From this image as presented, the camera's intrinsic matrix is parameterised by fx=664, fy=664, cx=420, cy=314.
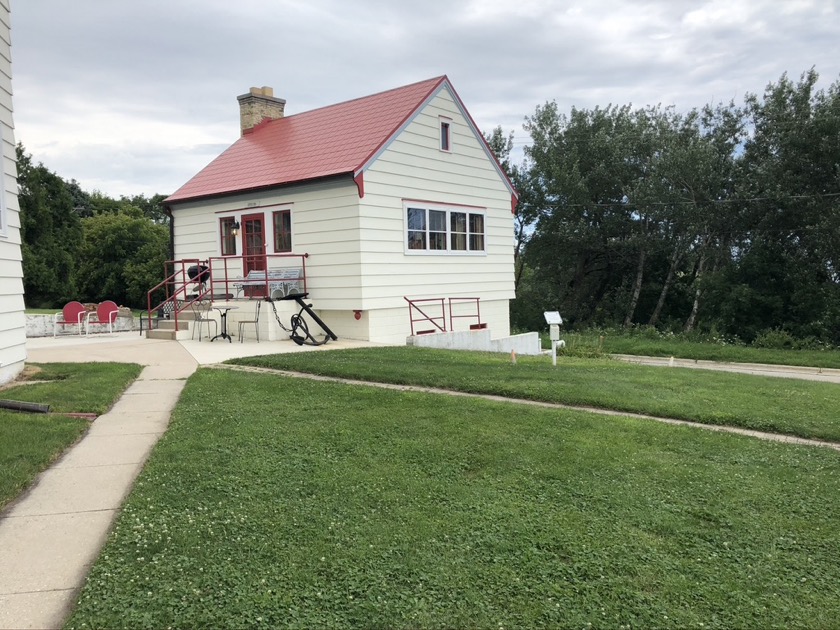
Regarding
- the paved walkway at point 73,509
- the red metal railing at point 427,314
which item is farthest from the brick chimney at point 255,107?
the paved walkway at point 73,509

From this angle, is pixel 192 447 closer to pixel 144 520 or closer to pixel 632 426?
pixel 144 520

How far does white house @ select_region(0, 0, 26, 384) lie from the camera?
7.96m

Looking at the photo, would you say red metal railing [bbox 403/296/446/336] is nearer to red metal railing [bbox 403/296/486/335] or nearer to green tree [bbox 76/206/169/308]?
red metal railing [bbox 403/296/486/335]

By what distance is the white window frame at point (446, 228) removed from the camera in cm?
1599

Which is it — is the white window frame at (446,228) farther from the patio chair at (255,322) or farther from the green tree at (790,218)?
the green tree at (790,218)

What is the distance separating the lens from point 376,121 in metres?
16.3

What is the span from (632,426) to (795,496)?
5.75 feet

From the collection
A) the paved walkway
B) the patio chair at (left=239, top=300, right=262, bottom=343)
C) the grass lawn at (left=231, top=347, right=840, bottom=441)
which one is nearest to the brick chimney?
the patio chair at (left=239, top=300, right=262, bottom=343)

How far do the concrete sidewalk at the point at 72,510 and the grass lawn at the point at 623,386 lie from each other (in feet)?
A: 8.56

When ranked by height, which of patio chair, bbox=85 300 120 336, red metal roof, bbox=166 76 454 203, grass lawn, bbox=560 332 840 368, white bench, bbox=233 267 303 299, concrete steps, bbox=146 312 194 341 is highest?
red metal roof, bbox=166 76 454 203

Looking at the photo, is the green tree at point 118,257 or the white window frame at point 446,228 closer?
the white window frame at point 446,228

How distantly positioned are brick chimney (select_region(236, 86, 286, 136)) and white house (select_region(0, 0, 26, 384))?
39.3 feet

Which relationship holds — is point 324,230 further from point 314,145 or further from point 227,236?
point 227,236

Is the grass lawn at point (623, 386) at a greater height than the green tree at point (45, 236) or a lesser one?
lesser
